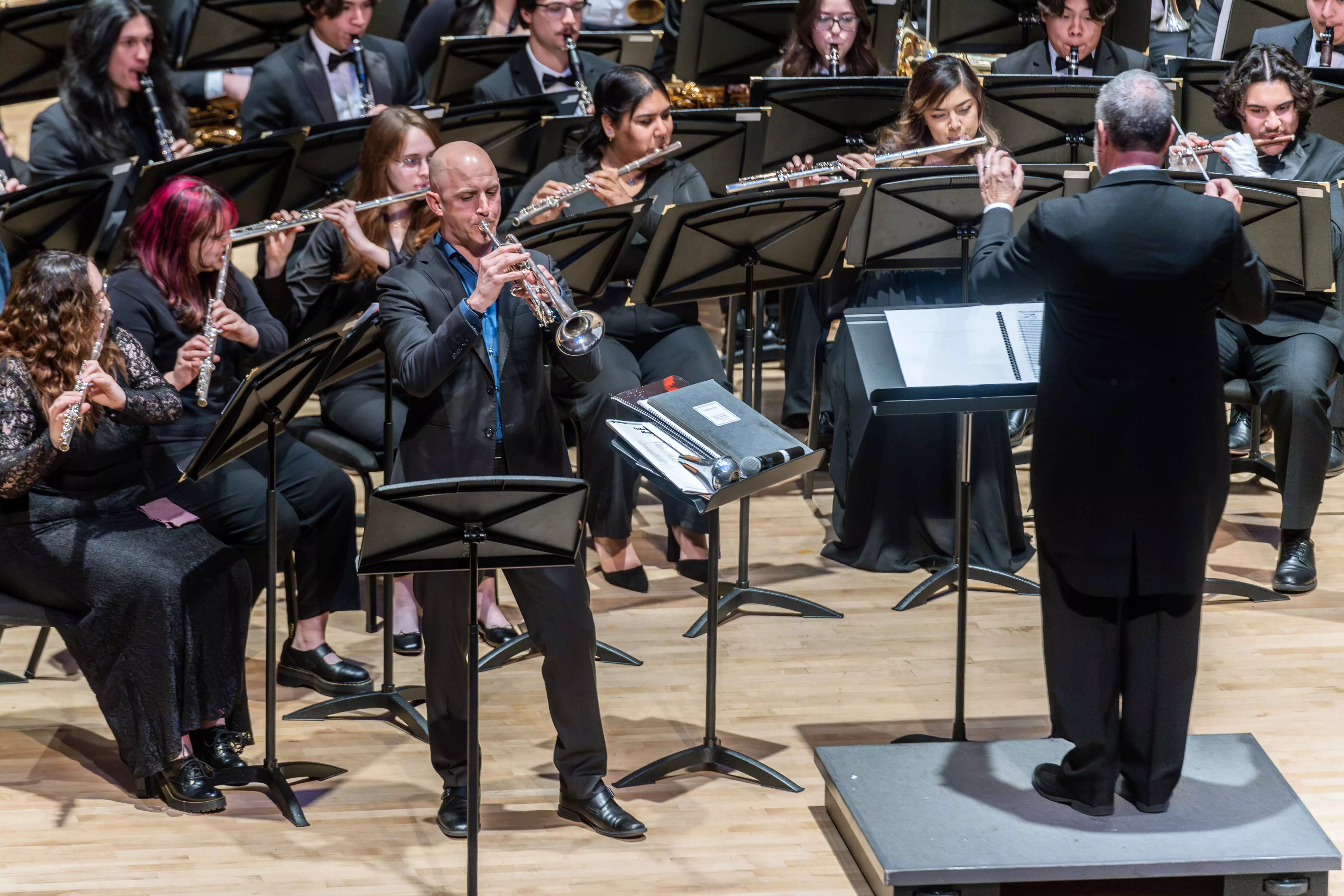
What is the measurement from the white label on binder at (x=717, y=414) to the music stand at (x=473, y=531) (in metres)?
0.55

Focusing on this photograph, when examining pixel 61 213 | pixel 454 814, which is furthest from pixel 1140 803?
pixel 61 213

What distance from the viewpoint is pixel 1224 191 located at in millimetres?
3293

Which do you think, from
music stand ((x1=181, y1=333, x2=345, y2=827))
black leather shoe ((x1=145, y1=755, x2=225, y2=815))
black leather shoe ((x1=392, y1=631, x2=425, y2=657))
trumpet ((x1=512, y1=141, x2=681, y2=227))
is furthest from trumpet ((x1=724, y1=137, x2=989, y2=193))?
black leather shoe ((x1=145, y1=755, x2=225, y2=815))

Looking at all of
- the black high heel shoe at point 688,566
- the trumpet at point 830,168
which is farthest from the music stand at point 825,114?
the black high heel shoe at point 688,566

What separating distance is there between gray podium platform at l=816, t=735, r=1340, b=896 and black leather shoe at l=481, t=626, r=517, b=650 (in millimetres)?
1265

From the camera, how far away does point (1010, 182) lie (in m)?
3.38

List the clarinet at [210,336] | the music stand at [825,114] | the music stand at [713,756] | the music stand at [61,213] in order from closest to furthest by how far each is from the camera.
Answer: the music stand at [713,756], the clarinet at [210,336], the music stand at [61,213], the music stand at [825,114]

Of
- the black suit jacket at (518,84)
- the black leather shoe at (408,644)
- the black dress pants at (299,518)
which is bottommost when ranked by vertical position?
the black leather shoe at (408,644)

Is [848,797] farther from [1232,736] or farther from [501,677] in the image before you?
[501,677]

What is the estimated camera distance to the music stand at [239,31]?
234 inches

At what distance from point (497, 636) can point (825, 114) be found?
2.09m

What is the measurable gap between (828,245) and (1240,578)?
169 centimetres

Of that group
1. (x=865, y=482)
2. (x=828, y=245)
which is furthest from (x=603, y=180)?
(x=865, y=482)

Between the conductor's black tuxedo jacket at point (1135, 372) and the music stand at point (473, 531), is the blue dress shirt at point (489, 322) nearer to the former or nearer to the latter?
the music stand at point (473, 531)
